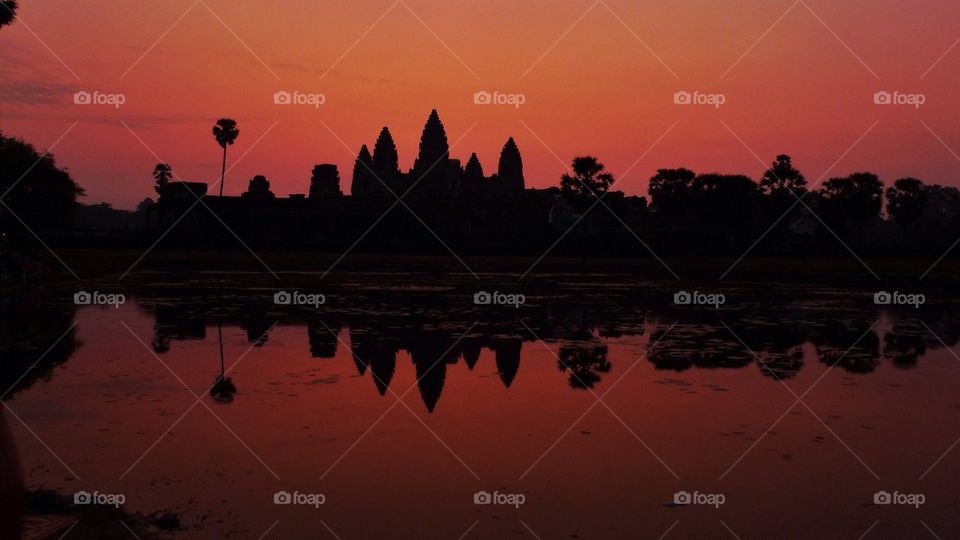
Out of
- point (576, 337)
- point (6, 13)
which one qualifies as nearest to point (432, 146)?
Result: point (576, 337)

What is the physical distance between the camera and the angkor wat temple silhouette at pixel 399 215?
88.6 m

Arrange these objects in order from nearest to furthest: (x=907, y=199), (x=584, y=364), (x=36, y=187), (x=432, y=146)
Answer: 1. (x=584, y=364)
2. (x=36, y=187)
3. (x=907, y=199)
4. (x=432, y=146)

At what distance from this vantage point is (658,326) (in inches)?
781

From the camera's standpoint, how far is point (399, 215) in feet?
326

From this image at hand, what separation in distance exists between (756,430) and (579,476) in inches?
118

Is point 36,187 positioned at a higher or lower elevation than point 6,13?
higher

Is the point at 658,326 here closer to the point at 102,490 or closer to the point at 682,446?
the point at 682,446

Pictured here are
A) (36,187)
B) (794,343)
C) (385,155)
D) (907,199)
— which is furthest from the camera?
(385,155)

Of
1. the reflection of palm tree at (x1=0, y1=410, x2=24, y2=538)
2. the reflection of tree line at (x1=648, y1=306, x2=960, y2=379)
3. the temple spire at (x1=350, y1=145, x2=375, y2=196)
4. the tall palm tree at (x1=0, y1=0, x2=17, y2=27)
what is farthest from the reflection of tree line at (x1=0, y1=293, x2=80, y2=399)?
the temple spire at (x1=350, y1=145, x2=375, y2=196)

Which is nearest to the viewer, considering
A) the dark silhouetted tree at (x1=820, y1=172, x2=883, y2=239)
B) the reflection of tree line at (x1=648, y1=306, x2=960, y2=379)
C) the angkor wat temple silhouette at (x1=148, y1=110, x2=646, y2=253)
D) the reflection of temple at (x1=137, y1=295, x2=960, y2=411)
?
the reflection of temple at (x1=137, y1=295, x2=960, y2=411)

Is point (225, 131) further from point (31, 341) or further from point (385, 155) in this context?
point (31, 341)

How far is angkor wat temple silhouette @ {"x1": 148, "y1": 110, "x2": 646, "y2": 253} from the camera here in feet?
291

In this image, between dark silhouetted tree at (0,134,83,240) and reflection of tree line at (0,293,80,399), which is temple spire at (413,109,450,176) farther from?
reflection of tree line at (0,293,80,399)

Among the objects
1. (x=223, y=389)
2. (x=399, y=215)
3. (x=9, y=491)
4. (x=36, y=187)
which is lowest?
(x=223, y=389)
